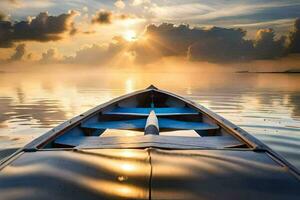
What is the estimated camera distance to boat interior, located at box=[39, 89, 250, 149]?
4.71 metres

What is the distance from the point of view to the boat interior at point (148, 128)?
471 cm

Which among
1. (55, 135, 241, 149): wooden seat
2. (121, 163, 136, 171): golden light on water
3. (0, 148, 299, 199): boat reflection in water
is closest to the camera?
(0, 148, 299, 199): boat reflection in water

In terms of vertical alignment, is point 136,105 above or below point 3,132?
above

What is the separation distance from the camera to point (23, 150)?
4.36 meters

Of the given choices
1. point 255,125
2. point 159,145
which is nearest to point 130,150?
point 159,145

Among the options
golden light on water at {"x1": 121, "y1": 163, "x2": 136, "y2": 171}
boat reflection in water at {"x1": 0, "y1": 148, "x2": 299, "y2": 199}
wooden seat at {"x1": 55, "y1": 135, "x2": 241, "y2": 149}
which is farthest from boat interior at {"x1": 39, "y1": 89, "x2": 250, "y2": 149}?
golden light on water at {"x1": 121, "y1": 163, "x2": 136, "y2": 171}

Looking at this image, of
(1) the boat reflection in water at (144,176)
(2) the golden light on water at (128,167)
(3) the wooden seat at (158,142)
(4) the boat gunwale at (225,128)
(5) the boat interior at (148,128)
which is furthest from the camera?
(5) the boat interior at (148,128)

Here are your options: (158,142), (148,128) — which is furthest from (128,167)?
(148,128)

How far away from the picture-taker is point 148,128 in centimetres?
631

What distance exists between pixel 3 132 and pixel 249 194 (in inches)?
399

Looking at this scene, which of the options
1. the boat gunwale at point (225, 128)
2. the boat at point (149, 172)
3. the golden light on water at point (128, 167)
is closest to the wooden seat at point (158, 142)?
the boat at point (149, 172)

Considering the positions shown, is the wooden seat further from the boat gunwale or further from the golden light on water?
the golden light on water

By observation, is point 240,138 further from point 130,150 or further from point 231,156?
point 130,150

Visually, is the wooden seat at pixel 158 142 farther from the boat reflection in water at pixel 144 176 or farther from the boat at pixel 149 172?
the boat reflection in water at pixel 144 176
